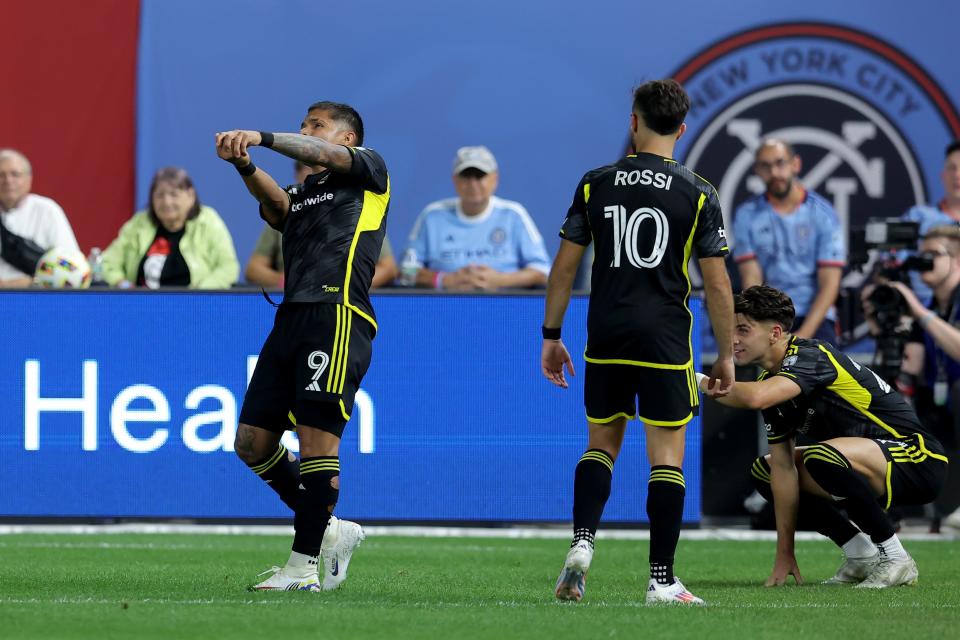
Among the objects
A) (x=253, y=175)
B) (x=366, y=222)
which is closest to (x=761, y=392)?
(x=366, y=222)

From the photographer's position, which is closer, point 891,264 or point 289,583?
point 289,583

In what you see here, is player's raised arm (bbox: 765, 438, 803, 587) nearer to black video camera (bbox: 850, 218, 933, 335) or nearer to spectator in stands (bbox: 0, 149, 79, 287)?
black video camera (bbox: 850, 218, 933, 335)

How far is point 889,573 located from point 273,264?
4.90 metres

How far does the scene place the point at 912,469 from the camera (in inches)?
293

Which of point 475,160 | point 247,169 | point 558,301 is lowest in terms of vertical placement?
point 558,301

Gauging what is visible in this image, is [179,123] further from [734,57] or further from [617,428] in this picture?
[617,428]

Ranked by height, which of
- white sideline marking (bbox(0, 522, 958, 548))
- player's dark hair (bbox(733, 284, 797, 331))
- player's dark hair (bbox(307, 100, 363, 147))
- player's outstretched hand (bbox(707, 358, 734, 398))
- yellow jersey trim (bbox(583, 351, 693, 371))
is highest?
player's dark hair (bbox(307, 100, 363, 147))

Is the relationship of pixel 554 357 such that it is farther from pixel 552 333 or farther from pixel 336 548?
pixel 336 548

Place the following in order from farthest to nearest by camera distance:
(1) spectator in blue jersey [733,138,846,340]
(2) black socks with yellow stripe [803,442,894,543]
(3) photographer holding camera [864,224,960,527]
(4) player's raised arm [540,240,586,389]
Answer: (1) spectator in blue jersey [733,138,846,340], (3) photographer holding camera [864,224,960,527], (2) black socks with yellow stripe [803,442,894,543], (4) player's raised arm [540,240,586,389]

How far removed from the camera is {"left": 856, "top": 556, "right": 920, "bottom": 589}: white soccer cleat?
714 centimetres

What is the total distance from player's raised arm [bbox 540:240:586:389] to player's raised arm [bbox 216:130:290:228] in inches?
44.2

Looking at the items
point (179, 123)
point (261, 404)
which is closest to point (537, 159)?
point (179, 123)

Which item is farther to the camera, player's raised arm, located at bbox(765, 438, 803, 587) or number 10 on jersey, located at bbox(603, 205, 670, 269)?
player's raised arm, located at bbox(765, 438, 803, 587)

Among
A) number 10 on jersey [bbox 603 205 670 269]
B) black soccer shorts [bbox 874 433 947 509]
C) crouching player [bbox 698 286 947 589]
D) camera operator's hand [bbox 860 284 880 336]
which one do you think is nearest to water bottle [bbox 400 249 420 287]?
camera operator's hand [bbox 860 284 880 336]
